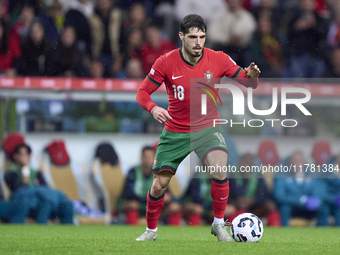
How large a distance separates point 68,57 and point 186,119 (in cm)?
502

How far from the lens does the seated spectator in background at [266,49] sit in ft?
35.7

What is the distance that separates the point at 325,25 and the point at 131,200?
515 cm

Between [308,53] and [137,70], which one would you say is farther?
A: [308,53]

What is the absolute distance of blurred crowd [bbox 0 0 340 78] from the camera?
1041 centimetres

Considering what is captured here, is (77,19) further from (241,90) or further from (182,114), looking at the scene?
(182,114)

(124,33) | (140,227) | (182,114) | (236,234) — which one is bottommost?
(140,227)

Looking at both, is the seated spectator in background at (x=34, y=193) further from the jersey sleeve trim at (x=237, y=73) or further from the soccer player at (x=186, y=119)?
the jersey sleeve trim at (x=237, y=73)

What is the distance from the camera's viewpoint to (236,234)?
18.4ft

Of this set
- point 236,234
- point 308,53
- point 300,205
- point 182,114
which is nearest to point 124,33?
point 308,53

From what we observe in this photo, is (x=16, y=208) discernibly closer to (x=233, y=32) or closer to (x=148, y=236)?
(x=148, y=236)

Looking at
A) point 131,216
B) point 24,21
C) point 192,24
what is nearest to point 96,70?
→ point 24,21

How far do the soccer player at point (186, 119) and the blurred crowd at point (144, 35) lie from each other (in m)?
4.46

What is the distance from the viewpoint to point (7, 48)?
10469 millimetres

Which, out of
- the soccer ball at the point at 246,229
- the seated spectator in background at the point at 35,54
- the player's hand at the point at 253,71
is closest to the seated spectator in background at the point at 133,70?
the seated spectator in background at the point at 35,54
